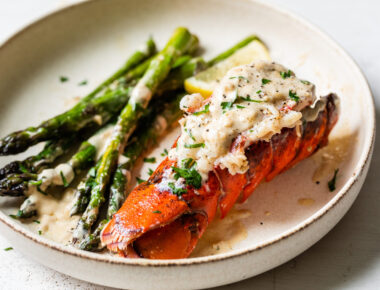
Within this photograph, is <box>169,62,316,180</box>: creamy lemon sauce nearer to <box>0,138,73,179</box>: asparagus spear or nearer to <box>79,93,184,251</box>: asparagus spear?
<box>79,93,184,251</box>: asparagus spear

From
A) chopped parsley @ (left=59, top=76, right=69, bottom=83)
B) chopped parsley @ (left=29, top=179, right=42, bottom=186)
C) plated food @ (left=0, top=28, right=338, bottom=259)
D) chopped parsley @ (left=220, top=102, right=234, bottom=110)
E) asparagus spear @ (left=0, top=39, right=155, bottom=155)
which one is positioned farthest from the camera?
chopped parsley @ (left=59, top=76, right=69, bottom=83)

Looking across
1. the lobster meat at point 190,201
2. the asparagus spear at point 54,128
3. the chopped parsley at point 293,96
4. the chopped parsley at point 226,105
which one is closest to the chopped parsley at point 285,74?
the chopped parsley at point 293,96

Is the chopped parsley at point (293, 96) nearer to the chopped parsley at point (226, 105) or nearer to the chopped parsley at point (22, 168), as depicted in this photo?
the chopped parsley at point (226, 105)

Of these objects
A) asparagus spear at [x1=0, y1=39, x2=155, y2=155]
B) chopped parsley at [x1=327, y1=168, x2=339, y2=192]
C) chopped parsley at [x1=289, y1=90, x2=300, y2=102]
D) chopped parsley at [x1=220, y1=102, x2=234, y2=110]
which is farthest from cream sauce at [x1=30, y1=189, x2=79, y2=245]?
chopped parsley at [x1=327, y1=168, x2=339, y2=192]

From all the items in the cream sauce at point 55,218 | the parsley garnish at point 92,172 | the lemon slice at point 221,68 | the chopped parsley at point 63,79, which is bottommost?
the cream sauce at point 55,218

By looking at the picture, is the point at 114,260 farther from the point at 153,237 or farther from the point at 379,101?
the point at 379,101

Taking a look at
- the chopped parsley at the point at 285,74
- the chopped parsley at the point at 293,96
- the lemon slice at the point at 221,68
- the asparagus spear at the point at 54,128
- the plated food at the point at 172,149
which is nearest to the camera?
the plated food at the point at 172,149
